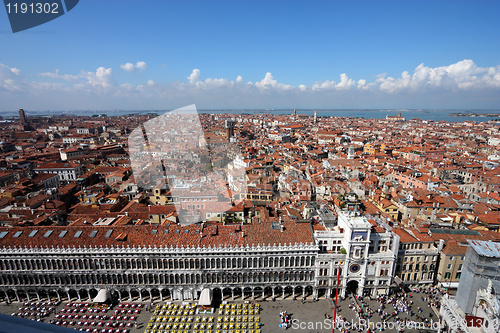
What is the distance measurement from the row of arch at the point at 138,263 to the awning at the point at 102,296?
3272 millimetres

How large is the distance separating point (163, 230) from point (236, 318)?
610 inches

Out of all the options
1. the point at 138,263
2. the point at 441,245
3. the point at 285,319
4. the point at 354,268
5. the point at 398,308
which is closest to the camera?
the point at 285,319

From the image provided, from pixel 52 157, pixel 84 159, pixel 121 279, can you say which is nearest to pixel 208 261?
pixel 121 279

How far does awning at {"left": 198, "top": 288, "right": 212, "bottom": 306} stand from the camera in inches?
1374

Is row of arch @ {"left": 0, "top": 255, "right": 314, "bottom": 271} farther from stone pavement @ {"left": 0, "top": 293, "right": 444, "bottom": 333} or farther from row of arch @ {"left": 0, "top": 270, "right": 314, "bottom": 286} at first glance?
stone pavement @ {"left": 0, "top": 293, "right": 444, "bottom": 333}

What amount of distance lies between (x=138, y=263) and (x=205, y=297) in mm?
10230

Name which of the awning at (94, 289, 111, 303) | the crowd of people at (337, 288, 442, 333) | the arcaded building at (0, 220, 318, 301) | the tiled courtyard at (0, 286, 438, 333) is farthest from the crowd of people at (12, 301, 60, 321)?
the crowd of people at (337, 288, 442, 333)

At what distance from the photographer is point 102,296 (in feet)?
118

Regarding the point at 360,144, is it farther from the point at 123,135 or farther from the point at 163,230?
the point at 123,135

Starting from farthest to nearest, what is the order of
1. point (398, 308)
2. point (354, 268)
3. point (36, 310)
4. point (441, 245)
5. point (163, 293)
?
1. point (163, 293)
2. point (441, 245)
3. point (354, 268)
4. point (398, 308)
5. point (36, 310)

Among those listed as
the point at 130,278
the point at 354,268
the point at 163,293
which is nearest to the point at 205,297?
the point at 163,293

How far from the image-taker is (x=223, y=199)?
53.2 meters

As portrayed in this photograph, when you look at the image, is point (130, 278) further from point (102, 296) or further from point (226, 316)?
point (226, 316)

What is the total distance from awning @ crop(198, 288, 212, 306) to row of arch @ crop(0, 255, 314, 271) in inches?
126
